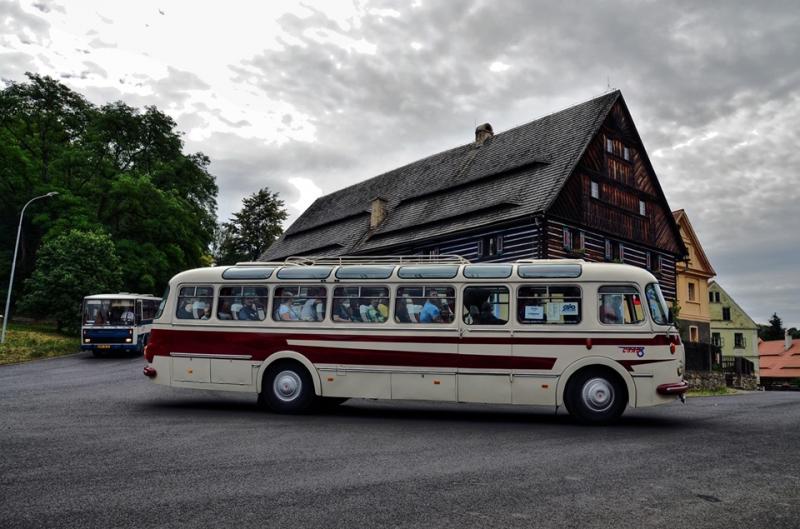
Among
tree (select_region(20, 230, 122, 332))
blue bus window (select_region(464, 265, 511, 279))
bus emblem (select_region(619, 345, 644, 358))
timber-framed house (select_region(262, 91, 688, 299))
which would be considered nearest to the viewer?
bus emblem (select_region(619, 345, 644, 358))

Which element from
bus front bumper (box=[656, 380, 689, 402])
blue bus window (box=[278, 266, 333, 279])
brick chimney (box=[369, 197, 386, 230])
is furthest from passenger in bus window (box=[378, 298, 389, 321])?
brick chimney (box=[369, 197, 386, 230])

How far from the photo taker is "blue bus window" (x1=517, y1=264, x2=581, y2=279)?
36.1 ft

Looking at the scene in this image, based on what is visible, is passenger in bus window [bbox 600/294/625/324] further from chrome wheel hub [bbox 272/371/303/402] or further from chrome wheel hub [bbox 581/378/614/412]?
chrome wheel hub [bbox 272/371/303/402]

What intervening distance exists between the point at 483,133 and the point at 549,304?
26622 mm

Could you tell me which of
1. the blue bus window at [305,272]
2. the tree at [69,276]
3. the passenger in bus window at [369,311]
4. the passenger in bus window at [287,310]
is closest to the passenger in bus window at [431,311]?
the passenger in bus window at [369,311]

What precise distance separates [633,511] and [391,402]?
30.7 ft

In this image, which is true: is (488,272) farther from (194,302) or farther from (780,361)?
(780,361)

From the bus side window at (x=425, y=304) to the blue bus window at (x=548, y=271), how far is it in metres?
1.34

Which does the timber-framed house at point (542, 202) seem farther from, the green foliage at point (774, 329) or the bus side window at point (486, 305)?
the green foliage at point (774, 329)

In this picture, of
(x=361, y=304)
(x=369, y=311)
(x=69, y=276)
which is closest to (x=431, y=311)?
(x=369, y=311)

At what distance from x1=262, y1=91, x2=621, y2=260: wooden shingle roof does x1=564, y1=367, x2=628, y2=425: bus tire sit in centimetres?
1599

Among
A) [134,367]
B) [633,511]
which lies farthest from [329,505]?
[134,367]

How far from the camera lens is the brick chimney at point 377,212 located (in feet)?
123

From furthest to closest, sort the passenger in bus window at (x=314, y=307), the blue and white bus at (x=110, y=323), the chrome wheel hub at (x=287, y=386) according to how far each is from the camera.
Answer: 1. the blue and white bus at (x=110, y=323)
2. the passenger in bus window at (x=314, y=307)
3. the chrome wheel hub at (x=287, y=386)
